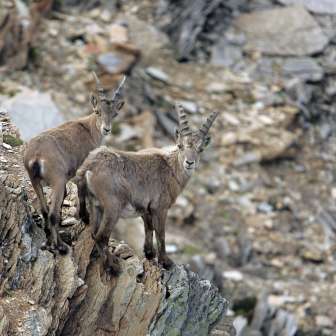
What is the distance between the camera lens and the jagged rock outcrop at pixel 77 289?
11.3m

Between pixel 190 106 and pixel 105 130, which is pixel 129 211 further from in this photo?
pixel 190 106

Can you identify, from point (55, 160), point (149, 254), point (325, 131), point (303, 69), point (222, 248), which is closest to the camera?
point (55, 160)

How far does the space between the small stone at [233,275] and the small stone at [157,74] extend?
24.1 feet

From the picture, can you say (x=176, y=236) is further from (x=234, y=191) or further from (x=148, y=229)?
(x=148, y=229)

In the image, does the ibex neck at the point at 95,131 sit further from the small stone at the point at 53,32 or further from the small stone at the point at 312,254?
the small stone at the point at 53,32

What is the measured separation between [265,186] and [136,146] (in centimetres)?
415

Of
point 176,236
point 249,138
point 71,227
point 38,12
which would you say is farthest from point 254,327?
point 38,12

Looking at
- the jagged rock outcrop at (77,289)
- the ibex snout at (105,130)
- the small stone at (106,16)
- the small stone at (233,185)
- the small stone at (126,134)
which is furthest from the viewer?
the small stone at (106,16)

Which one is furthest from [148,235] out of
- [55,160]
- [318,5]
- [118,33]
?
[318,5]

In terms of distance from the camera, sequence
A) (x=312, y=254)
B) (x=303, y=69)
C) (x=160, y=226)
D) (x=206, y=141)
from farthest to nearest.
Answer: (x=303, y=69), (x=312, y=254), (x=206, y=141), (x=160, y=226)

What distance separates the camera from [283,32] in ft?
103

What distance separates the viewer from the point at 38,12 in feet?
90.1

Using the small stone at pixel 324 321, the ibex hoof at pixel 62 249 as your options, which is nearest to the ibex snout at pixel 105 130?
the ibex hoof at pixel 62 249

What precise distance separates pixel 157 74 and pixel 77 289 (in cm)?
1734
